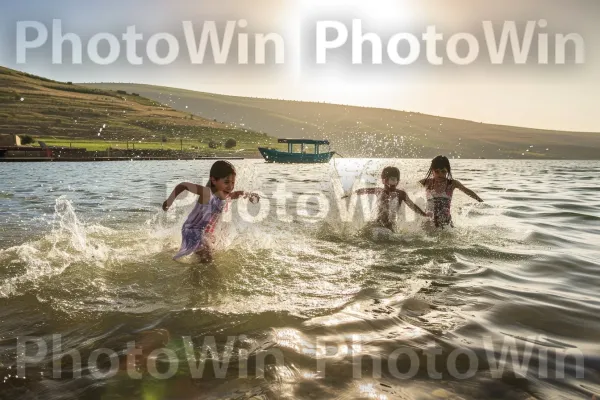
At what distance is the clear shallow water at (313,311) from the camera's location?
306cm

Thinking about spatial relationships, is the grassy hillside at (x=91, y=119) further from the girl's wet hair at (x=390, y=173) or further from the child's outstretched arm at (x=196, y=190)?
the child's outstretched arm at (x=196, y=190)

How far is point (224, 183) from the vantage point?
6.85m

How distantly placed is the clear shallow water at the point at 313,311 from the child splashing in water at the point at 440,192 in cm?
64

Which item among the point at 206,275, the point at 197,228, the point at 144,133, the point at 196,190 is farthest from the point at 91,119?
the point at 206,275

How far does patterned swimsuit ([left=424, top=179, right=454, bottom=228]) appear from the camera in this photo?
9.47 m

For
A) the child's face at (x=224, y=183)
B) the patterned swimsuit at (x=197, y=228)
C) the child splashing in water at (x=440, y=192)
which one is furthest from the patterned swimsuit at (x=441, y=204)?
the patterned swimsuit at (x=197, y=228)

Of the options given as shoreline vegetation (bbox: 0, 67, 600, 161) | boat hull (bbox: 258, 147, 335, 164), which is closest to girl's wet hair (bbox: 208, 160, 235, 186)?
shoreline vegetation (bbox: 0, 67, 600, 161)

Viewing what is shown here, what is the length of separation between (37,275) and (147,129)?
11542 centimetres

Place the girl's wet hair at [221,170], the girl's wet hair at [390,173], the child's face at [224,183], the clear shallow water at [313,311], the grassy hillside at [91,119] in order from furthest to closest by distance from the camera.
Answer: the grassy hillside at [91,119] → the girl's wet hair at [390,173] → the child's face at [224,183] → the girl's wet hair at [221,170] → the clear shallow water at [313,311]

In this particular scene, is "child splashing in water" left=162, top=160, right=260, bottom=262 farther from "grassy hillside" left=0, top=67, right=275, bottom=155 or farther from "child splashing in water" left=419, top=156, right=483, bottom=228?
"grassy hillside" left=0, top=67, right=275, bottom=155

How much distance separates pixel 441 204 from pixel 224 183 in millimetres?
5469

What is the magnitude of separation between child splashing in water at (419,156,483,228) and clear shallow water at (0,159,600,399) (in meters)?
0.64

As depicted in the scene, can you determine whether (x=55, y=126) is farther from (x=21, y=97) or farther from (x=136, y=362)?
(x=136, y=362)

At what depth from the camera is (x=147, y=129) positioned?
112312mm
